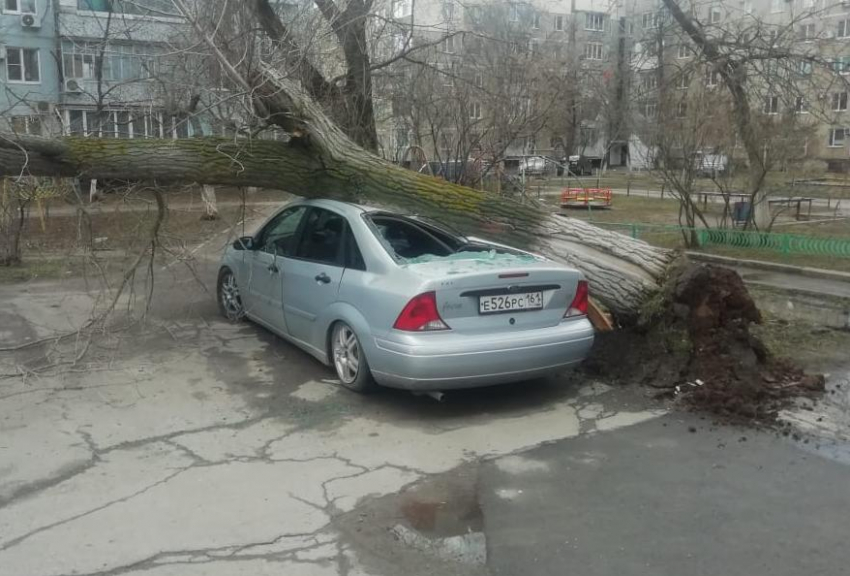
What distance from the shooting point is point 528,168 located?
712 inches

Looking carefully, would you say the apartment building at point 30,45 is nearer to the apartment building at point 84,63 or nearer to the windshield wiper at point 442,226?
the apartment building at point 84,63

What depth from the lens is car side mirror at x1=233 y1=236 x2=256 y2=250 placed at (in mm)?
8102

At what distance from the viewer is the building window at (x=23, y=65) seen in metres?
36.2

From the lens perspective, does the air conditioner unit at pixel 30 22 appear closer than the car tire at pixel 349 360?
No

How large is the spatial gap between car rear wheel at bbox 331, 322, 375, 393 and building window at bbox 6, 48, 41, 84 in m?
35.6

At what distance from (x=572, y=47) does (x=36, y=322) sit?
39013mm

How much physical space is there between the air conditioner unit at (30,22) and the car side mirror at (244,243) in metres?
31.2

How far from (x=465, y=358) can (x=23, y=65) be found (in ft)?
123

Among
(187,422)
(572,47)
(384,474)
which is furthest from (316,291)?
(572,47)

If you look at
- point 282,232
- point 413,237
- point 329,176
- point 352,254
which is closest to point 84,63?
point 329,176

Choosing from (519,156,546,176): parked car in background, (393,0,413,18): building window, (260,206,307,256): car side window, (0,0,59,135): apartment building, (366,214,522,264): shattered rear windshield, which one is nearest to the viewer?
(366,214,522,264): shattered rear windshield

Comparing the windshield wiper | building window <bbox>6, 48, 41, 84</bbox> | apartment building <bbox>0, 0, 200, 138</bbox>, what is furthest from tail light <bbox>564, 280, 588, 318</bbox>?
building window <bbox>6, 48, 41, 84</bbox>

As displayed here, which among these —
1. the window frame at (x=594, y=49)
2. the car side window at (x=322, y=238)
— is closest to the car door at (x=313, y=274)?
the car side window at (x=322, y=238)

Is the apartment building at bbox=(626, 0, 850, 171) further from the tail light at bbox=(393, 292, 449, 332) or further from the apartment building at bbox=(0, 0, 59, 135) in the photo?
the apartment building at bbox=(0, 0, 59, 135)
